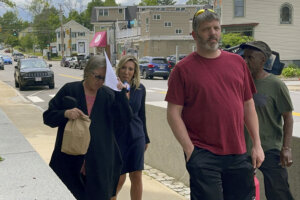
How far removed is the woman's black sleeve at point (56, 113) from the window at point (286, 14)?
34.8 m

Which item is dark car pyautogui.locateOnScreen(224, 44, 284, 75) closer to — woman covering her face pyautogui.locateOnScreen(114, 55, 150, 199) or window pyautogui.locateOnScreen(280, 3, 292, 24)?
woman covering her face pyautogui.locateOnScreen(114, 55, 150, 199)

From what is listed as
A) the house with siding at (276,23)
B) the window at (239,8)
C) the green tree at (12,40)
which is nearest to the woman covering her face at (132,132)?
the house with siding at (276,23)

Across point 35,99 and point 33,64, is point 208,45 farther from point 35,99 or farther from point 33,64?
point 33,64

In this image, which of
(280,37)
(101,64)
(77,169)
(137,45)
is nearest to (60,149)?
(77,169)

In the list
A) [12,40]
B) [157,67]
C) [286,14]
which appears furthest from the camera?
[12,40]

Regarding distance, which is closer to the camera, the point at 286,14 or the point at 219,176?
the point at 219,176

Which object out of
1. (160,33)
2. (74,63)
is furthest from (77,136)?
(74,63)

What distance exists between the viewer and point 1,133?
5.66 metres

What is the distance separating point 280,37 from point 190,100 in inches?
1374

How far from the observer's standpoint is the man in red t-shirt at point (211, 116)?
3.06 meters

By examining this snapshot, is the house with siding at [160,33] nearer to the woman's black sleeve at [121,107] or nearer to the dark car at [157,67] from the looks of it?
the dark car at [157,67]

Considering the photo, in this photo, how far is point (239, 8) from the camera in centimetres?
3669

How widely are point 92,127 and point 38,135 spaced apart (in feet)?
22.4

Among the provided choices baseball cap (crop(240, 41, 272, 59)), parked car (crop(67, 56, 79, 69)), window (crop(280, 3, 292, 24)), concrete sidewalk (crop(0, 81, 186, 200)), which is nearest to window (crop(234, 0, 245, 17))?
window (crop(280, 3, 292, 24))
